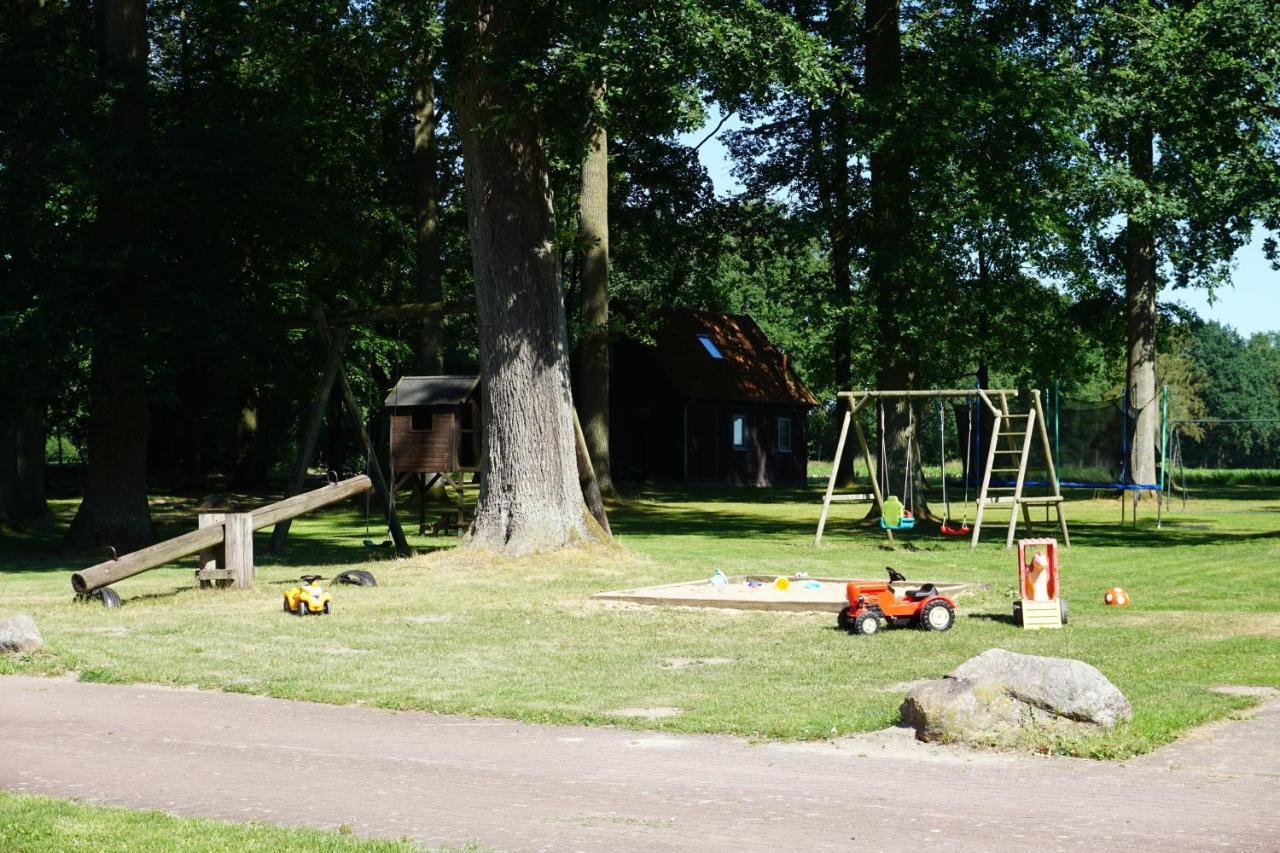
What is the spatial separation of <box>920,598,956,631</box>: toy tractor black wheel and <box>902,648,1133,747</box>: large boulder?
197 inches

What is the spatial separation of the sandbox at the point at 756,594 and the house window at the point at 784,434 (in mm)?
39247

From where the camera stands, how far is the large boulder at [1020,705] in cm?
845

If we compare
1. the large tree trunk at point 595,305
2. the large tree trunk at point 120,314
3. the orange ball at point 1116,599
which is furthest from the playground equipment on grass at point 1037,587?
the large tree trunk at point 595,305

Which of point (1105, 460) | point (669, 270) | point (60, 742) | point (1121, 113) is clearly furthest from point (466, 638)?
point (669, 270)

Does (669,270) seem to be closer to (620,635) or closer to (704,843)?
(620,635)

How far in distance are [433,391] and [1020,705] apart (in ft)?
65.4

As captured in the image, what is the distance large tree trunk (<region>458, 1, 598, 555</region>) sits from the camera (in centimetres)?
2059

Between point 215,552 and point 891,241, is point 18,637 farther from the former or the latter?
point 891,241

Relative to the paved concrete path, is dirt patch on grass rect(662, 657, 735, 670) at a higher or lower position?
lower

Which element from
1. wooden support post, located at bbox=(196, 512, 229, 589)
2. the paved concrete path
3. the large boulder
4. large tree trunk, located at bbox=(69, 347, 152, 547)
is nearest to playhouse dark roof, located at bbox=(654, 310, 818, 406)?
large tree trunk, located at bbox=(69, 347, 152, 547)

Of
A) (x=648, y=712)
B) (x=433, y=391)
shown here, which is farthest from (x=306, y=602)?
(x=433, y=391)

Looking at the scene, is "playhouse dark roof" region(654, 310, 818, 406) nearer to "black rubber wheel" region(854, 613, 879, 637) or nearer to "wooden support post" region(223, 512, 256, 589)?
"wooden support post" region(223, 512, 256, 589)

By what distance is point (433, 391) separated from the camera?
27.3 meters

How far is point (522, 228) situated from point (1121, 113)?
11.0 meters
